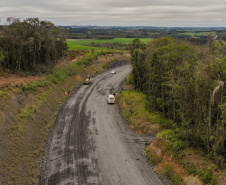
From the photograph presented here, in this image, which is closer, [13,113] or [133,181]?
[133,181]

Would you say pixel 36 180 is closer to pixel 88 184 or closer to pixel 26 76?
pixel 88 184

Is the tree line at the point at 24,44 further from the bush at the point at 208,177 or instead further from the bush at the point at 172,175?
the bush at the point at 208,177

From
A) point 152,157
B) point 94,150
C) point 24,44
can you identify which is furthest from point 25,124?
point 24,44

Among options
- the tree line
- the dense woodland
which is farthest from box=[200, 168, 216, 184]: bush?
the tree line

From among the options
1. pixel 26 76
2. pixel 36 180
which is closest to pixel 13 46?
pixel 26 76

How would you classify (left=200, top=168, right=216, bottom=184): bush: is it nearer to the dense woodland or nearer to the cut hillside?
the dense woodland

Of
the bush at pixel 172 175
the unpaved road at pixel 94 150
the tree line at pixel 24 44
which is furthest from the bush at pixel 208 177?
the tree line at pixel 24 44

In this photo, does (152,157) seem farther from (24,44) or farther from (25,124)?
(24,44)
